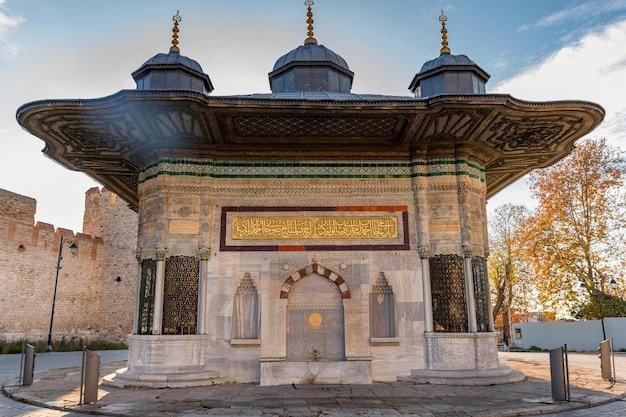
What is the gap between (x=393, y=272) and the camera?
30.0 feet

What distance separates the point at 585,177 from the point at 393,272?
15.2 meters

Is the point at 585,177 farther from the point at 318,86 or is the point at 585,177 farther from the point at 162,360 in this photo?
the point at 162,360

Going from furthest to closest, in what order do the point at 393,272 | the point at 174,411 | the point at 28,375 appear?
the point at 393,272
the point at 28,375
the point at 174,411

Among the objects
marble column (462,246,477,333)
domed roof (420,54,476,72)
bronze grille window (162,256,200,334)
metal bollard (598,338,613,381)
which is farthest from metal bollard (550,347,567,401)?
domed roof (420,54,476,72)

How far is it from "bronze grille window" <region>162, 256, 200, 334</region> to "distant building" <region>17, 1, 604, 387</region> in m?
0.02

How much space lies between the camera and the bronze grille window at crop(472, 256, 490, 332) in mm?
9008

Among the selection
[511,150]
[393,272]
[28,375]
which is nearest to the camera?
[28,375]

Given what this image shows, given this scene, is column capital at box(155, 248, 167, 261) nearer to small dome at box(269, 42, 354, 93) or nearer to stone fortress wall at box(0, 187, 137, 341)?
small dome at box(269, 42, 354, 93)

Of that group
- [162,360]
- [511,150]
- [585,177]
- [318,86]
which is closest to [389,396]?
[162,360]

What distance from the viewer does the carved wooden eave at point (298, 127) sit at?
809 cm

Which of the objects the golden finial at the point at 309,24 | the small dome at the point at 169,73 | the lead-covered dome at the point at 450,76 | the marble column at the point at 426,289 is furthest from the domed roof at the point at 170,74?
the marble column at the point at 426,289

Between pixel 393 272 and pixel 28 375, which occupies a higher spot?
pixel 393 272

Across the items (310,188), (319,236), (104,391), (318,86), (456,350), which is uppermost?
(318,86)

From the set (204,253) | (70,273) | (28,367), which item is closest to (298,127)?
(204,253)
